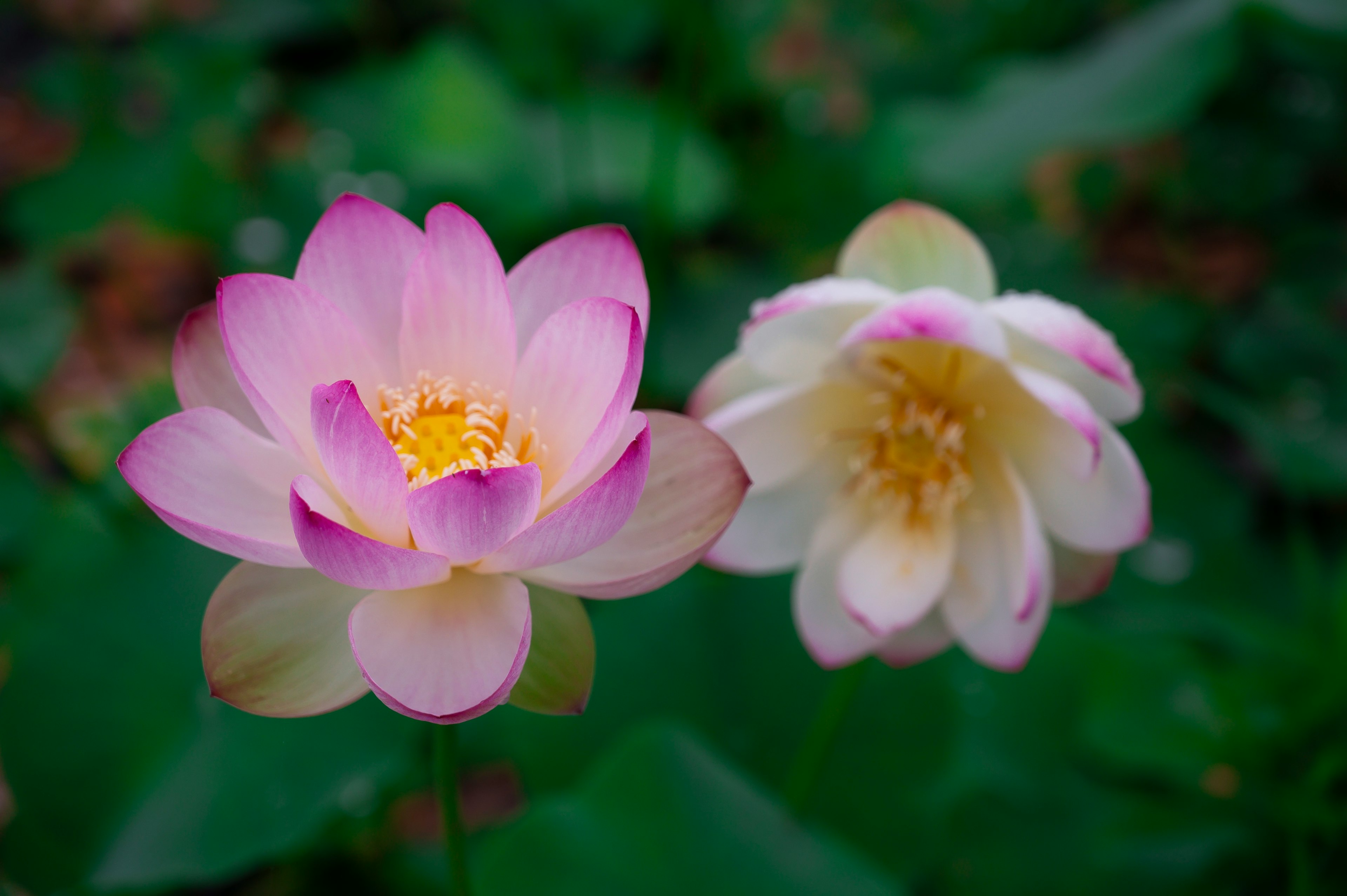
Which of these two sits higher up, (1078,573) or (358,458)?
(358,458)

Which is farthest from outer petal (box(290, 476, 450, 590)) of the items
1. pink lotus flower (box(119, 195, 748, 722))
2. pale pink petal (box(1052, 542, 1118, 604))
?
pale pink petal (box(1052, 542, 1118, 604))

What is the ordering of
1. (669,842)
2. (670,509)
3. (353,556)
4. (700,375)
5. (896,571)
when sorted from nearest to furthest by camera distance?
(353,556) < (670,509) < (896,571) < (669,842) < (700,375)

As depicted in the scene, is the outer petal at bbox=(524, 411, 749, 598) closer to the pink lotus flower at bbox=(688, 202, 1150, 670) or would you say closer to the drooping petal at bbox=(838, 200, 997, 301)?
the pink lotus flower at bbox=(688, 202, 1150, 670)

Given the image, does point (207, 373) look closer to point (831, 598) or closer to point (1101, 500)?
point (831, 598)

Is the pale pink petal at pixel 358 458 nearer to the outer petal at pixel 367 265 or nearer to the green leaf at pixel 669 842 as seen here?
the outer petal at pixel 367 265

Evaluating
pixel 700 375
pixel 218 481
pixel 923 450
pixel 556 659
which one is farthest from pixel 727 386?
pixel 700 375

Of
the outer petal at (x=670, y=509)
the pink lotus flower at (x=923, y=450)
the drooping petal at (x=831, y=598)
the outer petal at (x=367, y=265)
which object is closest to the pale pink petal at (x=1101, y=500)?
the pink lotus flower at (x=923, y=450)

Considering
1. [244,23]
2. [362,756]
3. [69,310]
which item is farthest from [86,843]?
[244,23]
